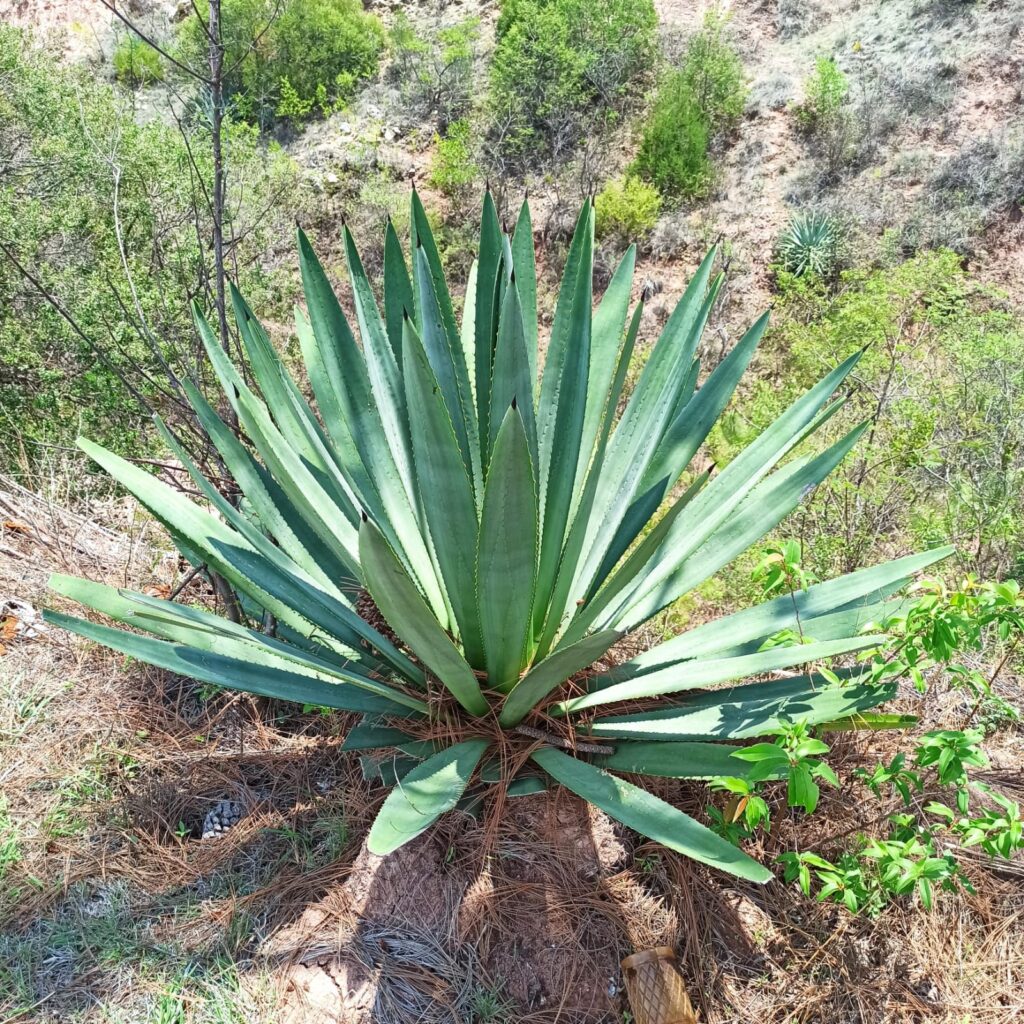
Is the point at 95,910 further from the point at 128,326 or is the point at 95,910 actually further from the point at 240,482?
the point at 128,326

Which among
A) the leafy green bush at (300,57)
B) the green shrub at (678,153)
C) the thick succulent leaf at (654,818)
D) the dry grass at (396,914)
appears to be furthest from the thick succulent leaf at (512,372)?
the leafy green bush at (300,57)

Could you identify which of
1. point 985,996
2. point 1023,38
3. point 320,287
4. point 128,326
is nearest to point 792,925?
point 985,996

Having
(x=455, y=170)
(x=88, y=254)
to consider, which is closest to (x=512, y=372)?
(x=88, y=254)

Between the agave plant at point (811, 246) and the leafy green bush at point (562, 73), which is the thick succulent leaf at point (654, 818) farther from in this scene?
the leafy green bush at point (562, 73)

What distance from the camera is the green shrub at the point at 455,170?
9.59m

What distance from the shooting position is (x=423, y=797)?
1460 mm

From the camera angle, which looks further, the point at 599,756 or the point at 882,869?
the point at 599,756

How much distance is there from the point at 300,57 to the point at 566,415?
11361mm

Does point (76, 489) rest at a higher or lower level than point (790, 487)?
lower

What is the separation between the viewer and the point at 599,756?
5.80ft

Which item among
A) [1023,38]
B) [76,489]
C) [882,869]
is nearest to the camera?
[882,869]

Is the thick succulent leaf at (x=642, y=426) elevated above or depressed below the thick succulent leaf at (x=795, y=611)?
above

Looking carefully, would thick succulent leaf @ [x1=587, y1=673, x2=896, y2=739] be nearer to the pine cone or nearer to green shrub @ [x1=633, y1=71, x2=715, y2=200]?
the pine cone

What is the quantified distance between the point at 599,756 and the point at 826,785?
62 cm
